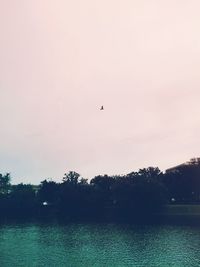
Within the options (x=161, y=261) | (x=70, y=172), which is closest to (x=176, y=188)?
(x=70, y=172)

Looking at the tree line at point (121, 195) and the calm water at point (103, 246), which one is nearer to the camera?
the calm water at point (103, 246)

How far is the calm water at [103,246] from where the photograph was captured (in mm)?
63056

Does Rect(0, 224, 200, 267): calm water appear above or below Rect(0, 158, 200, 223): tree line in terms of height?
below

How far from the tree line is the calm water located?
1282 inches

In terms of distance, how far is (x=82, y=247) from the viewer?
253 ft

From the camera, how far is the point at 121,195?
144750mm

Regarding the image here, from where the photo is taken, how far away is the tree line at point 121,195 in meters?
139

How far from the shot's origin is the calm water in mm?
63056

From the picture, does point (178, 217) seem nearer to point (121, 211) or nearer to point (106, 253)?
point (121, 211)

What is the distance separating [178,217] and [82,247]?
58048 mm

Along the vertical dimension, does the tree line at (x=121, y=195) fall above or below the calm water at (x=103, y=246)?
above

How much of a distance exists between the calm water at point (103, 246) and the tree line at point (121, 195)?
107ft

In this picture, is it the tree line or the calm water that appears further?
the tree line

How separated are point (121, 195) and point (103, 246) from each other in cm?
6812
